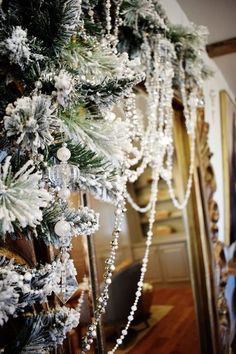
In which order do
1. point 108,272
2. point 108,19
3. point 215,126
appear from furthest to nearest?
point 215,126, point 108,19, point 108,272

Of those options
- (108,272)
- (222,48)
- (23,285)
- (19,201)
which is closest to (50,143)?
(19,201)

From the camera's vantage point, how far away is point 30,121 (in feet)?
1.87

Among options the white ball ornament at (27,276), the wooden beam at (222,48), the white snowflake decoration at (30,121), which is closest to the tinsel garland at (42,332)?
the white ball ornament at (27,276)

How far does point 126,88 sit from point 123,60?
0.15 m

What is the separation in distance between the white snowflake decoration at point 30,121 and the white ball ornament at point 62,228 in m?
0.16

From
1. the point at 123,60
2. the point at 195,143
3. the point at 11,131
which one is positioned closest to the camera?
the point at 11,131

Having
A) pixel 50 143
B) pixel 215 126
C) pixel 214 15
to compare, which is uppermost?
pixel 214 15

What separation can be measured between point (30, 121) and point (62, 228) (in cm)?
21

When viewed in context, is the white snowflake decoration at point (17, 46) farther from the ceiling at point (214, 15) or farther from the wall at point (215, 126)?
the wall at point (215, 126)

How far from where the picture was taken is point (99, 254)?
5031mm

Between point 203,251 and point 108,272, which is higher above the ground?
point 108,272

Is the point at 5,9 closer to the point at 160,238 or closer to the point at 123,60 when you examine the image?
the point at 123,60

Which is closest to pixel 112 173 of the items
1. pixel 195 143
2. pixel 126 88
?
pixel 126 88

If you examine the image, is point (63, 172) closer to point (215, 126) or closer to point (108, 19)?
point (108, 19)
